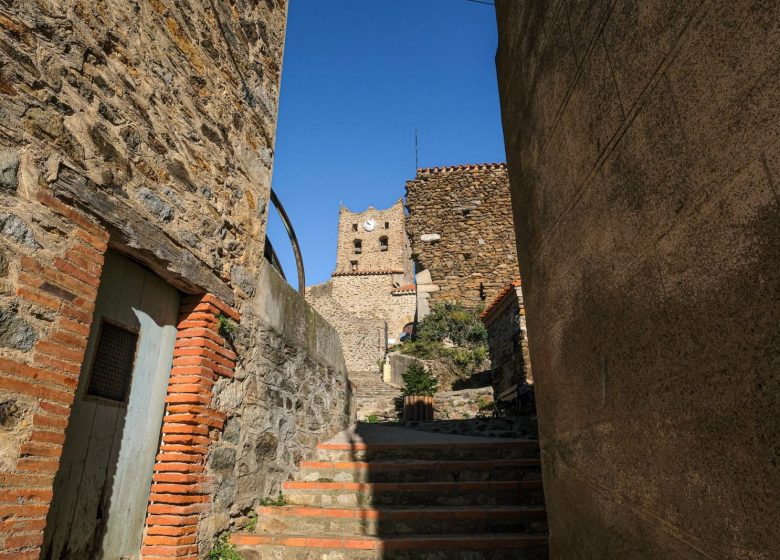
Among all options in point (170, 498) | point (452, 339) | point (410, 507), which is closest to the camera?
point (170, 498)

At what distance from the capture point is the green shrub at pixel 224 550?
3531mm

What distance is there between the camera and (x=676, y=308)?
1.54m

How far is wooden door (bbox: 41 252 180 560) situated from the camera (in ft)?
8.76

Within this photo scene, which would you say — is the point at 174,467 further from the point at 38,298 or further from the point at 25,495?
the point at 38,298

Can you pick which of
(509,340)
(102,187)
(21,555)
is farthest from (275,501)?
(509,340)

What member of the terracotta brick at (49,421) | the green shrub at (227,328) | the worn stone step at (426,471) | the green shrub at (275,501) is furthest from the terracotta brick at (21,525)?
the worn stone step at (426,471)

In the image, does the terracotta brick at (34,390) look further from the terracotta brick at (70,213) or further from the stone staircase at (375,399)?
the stone staircase at (375,399)

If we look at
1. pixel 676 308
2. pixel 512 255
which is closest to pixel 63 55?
pixel 676 308

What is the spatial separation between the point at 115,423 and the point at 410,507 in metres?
2.67

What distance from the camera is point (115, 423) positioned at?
9.96 feet

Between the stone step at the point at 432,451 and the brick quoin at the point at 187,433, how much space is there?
2067 mm

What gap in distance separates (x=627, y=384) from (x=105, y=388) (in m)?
2.92

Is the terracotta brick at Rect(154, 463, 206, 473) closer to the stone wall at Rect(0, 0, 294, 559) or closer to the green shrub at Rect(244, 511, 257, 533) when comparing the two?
the stone wall at Rect(0, 0, 294, 559)

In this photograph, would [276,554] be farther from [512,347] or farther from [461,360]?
[461,360]
